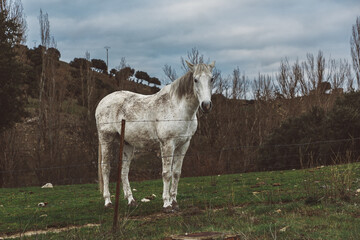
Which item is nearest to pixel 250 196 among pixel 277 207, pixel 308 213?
pixel 277 207

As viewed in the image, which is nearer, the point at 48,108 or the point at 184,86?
the point at 184,86

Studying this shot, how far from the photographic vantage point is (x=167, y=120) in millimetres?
7641

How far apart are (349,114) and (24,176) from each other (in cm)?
1889

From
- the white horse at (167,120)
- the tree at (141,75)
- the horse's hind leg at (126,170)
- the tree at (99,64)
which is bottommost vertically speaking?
the horse's hind leg at (126,170)

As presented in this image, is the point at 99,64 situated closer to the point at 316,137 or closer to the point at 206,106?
the point at 316,137

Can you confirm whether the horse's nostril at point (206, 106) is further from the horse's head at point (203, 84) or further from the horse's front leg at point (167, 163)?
the horse's front leg at point (167, 163)

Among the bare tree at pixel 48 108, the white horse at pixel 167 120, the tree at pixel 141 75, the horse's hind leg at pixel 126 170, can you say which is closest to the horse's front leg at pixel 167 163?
the white horse at pixel 167 120

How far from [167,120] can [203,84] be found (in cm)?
108

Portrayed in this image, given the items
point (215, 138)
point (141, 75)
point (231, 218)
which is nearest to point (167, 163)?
point (231, 218)

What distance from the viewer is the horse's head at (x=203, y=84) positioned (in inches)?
273

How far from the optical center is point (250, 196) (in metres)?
9.26

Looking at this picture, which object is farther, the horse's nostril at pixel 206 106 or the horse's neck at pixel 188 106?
the horse's neck at pixel 188 106

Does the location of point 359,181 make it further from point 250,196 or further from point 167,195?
point 167,195

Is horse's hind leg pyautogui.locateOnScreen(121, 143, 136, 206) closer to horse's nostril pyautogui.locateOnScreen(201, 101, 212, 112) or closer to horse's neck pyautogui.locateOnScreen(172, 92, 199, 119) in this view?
horse's neck pyautogui.locateOnScreen(172, 92, 199, 119)
